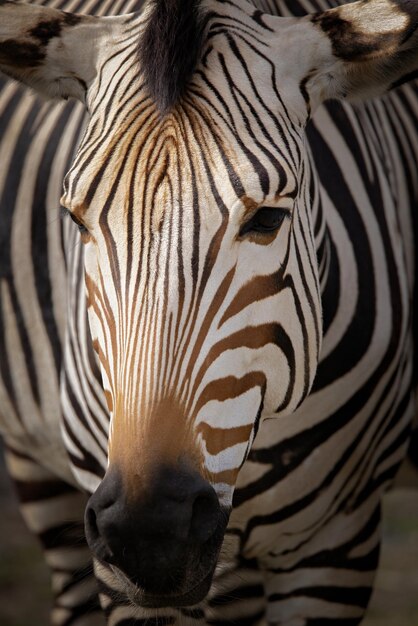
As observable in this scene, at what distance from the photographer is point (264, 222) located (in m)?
2.74

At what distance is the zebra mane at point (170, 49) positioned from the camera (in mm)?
2779

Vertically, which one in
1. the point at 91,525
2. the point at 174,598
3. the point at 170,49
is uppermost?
the point at 170,49

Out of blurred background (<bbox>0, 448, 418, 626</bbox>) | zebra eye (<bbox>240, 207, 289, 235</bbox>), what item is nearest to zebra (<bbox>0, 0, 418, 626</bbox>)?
zebra eye (<bbox>240, 207, 289, 235</bbox>)

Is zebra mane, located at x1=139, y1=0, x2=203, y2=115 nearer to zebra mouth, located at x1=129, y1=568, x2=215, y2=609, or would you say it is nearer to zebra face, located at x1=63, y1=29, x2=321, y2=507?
zebra face, located at x1=63, y1=29, x2=321, y2=507

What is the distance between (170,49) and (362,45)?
59 cm

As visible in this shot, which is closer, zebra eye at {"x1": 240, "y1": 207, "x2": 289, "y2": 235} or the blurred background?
zebra eye at {"x1": 240, "y1": 207, "x2": 289, "y2": 235}

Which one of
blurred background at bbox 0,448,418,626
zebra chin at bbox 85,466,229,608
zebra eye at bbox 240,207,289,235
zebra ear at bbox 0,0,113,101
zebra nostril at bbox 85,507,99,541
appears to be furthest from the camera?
blurred background at bbox 0,448,418,626

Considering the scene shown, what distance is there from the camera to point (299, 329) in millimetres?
2938

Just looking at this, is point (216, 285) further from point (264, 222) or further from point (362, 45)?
point (362, 45)

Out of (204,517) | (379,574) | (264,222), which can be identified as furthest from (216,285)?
(379,574)

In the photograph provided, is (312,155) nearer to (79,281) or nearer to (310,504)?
(79,281)

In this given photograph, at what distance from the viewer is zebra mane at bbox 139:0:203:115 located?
278cm

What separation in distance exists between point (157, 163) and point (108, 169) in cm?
14

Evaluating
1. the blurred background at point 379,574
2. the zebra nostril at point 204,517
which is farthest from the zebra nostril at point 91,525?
the blurred background at point 379,574
